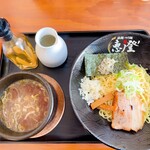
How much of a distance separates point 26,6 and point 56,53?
0.39 metres

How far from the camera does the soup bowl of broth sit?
1.06 meters

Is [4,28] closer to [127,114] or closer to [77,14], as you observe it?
[77,14]

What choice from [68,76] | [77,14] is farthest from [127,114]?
[77,14]

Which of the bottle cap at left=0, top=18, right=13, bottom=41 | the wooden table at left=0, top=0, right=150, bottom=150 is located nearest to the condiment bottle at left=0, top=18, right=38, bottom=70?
the bottle cap at left=0, top=18, right=13, bottom=41

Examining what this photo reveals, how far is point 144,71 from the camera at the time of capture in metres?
1.21

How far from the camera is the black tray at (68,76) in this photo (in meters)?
1.12

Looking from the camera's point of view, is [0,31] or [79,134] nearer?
[0,31]

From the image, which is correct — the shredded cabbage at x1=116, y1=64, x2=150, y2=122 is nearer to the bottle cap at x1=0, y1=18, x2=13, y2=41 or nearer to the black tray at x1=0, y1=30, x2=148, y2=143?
the black tray at x1=0, y1=30, x2=148, y2=143

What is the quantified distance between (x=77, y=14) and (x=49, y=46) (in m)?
0.31

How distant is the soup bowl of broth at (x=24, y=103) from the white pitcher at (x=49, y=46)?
0.10 m

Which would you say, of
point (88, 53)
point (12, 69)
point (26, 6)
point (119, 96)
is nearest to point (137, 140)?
point (119, 96)

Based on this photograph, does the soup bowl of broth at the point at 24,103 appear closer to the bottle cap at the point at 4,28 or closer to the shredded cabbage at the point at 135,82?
the bottle cap at the point at 4,28

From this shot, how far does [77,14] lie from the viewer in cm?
135

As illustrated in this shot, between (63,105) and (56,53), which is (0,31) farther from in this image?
(63,105)
